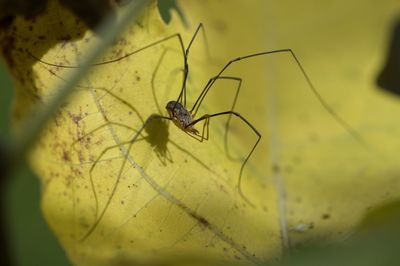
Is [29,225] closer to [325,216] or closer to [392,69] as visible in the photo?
[325,216]

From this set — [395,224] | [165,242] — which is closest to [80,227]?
[165,242]

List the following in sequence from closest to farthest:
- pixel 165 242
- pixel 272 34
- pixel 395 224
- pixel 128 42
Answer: pixel 395 224
pixel 165 242
pixel 128 42
pixel 272 34

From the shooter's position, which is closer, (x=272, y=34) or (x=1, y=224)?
(x=1, y=224)

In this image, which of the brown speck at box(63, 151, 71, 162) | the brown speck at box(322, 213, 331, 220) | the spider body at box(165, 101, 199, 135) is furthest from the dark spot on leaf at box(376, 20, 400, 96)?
the brown speck at box(63, 151, 71, 162)

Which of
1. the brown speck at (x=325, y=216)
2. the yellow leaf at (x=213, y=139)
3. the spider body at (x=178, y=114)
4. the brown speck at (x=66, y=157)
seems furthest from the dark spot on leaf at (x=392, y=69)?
the brown speck at (x=66, y=157)

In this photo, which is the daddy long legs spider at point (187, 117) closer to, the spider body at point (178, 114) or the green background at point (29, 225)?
the spider body at point (178, 114)

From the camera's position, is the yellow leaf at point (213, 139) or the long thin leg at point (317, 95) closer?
the yellow leaf at point (213, 139)

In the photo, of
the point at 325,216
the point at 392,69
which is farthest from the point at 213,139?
the point at 392,69

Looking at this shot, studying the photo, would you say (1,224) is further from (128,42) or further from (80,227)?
(128,42)

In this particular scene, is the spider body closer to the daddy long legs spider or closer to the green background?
the daddy long legs spider
